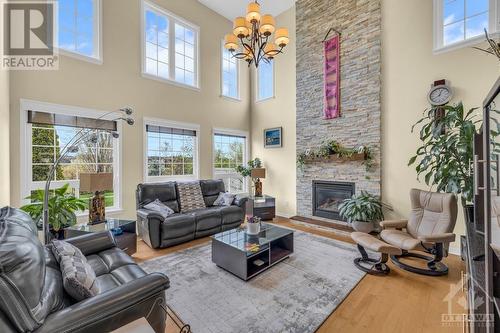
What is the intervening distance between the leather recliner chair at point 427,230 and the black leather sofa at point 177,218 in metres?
2.56

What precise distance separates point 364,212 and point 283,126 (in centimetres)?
277

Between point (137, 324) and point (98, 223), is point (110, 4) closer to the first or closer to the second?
point (98, 223)

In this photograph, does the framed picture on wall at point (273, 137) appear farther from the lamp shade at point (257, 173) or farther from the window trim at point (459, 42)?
the window trim at point (459, 42)

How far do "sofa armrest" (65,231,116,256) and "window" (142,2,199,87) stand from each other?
3.23 metres

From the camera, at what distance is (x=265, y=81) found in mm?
6090

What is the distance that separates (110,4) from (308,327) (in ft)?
17.9

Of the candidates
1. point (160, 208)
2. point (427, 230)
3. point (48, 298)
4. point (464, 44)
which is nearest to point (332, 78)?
point (464, 44)

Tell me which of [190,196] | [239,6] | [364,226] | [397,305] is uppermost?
[239,6]

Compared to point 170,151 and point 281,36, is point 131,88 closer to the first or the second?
point 170,151

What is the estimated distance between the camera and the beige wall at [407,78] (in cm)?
325

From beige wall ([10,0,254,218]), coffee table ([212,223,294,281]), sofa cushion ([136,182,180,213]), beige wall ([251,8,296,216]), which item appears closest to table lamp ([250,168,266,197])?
beige wall ([251,8,296,216])

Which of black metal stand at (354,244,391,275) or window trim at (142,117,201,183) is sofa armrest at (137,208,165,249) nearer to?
window trim at (142,117,201,183)

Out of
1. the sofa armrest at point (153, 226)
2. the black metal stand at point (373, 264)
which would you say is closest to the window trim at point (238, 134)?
the sofa armrest at point (153, 226)

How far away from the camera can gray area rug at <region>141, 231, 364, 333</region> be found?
194cm
